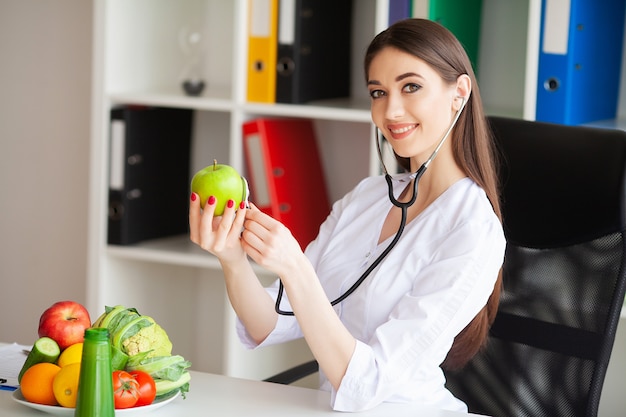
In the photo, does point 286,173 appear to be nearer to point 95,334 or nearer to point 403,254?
point 403,254

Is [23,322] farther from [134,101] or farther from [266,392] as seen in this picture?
[266,392]

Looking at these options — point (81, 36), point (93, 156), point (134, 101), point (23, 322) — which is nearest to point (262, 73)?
point (134, 101)

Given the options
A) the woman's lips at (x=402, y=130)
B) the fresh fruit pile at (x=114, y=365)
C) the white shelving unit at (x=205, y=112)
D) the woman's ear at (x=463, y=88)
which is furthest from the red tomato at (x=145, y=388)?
the white shelving unit at (x=205, y=112)

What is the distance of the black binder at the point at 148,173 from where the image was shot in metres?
2.67

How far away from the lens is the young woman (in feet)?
4.84

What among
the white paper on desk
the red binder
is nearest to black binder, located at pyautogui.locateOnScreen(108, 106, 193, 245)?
the red binder

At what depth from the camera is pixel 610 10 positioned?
239cm

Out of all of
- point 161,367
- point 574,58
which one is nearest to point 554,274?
point 574,58

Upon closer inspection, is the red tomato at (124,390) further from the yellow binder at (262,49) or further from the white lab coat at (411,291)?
the yellow binder at (262,49)

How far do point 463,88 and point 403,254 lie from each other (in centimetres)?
31

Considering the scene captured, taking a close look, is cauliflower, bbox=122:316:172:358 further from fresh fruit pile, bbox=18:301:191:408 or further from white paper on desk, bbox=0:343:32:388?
white paper on desk, bbox=0:343:32:388

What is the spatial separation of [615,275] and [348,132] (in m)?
1.25

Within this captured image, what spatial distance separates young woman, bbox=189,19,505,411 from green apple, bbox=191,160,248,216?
18mm

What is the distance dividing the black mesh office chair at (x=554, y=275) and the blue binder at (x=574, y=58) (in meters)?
0.48
